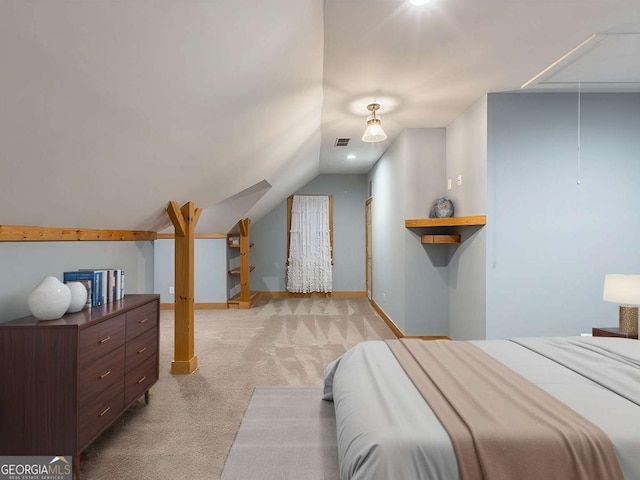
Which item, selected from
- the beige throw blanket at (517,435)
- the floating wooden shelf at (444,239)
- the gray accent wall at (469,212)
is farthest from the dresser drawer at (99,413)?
the floating wooden shelf at (444,239)

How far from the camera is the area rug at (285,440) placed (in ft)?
6.27

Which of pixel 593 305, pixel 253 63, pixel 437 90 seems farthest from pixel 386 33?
pixel 593 305

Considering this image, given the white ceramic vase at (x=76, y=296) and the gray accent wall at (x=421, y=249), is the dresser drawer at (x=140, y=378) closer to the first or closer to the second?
the white ceramic vase at (x=76, y=296)

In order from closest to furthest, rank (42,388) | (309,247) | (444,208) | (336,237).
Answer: (42,388)
(444,208)
(309,247)
(336,237)

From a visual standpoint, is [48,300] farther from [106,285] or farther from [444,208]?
[444,208]

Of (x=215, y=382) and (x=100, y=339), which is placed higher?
(x=100, y=339)

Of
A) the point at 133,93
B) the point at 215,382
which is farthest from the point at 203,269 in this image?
the point at 133,93

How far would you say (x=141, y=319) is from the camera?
2.59 m

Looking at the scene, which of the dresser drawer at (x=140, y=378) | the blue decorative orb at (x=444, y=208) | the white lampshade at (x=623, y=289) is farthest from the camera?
the blue decorative orb at (x=444, y=208)

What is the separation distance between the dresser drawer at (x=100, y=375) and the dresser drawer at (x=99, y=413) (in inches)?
1.5

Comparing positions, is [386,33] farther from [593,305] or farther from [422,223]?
[593,305]

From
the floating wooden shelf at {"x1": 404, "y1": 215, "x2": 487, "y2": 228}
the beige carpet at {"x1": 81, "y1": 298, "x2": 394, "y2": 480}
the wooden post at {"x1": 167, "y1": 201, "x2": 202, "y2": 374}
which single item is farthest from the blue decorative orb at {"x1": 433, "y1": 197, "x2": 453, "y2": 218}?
the wooden post at {"x1": 167, "y1": 201, "x2": 202, "y2": 374}

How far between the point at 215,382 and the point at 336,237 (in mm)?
4762

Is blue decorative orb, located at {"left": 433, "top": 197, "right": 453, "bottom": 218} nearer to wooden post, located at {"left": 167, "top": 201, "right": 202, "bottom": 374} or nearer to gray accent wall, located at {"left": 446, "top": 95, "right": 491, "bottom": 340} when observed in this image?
gray accent wall, located at {"left": 446, "top": 95, "right": 491, "bottom": 340}
